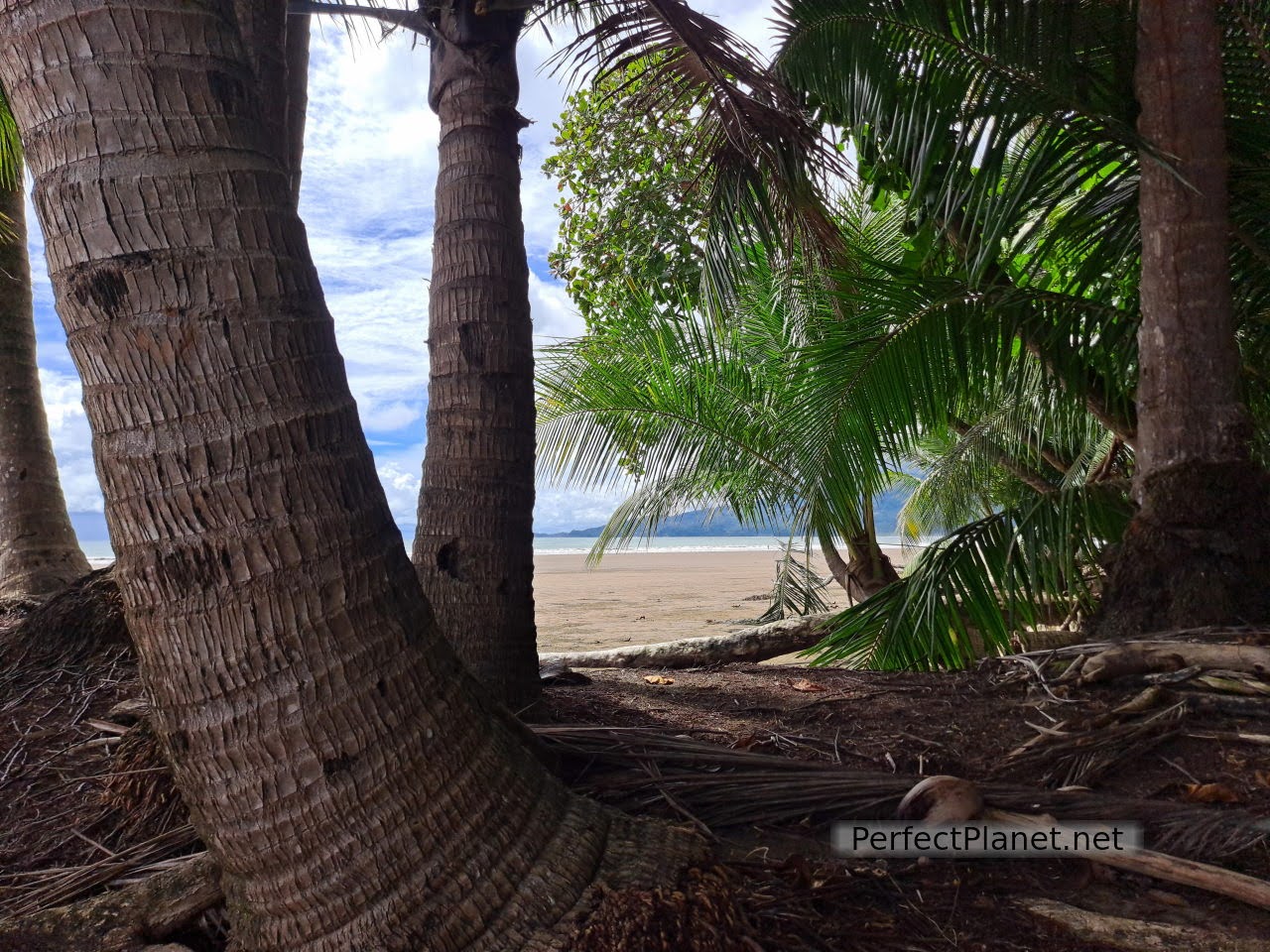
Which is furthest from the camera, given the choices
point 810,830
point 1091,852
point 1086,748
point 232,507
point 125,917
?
point 1086,748

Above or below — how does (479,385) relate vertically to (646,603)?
above

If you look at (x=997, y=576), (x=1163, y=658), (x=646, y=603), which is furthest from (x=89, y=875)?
(x=646, y=603)

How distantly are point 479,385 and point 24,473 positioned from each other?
478cm

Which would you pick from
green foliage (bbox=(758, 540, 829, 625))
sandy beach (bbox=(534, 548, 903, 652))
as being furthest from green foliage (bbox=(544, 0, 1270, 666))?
sandy beach (bbox=(534, 548, 903, 652))

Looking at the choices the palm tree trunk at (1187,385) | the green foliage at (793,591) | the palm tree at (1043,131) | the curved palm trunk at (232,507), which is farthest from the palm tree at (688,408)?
the curved palm trunk at (232,507)

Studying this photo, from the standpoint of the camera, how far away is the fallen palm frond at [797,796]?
2475 millimetres

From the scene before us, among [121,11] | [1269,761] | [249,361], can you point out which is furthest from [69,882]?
[1269,761]

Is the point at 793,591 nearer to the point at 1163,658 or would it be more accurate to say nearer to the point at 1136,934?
the point at 1163,658

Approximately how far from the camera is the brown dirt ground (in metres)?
2.05

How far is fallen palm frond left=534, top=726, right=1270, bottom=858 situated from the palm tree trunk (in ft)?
5.06

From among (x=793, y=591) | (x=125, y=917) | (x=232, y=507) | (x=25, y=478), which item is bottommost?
(x=125, y=917)

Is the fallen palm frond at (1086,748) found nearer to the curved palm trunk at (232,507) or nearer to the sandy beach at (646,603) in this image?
the curved palm trunk at (232,507)

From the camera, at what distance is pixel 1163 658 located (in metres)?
3.49

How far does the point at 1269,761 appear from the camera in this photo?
9.37ft
